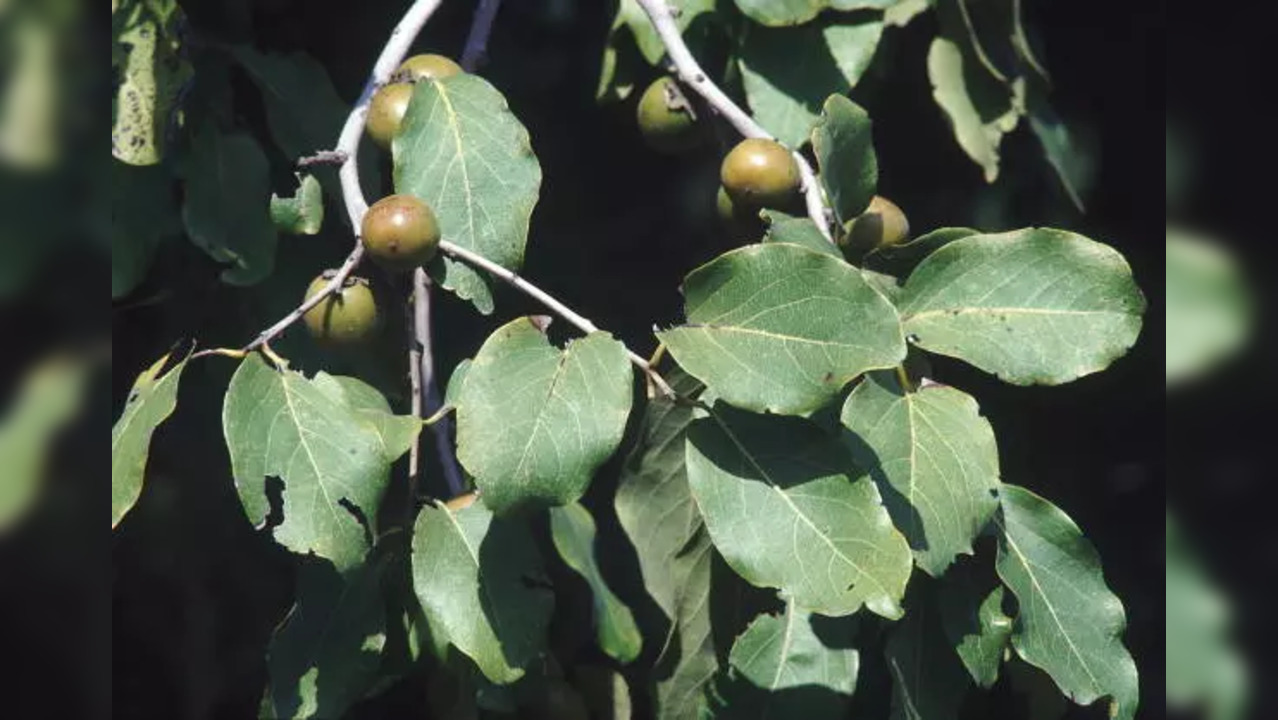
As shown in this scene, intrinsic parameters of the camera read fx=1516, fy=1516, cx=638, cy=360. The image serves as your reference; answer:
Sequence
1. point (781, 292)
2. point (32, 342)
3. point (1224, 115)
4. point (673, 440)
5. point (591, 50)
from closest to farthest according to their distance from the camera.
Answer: point (32, 342) → point (1224, 115) → point (781, 292) → point (673, 440) → point (591, 50)

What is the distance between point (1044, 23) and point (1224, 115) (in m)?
0.89

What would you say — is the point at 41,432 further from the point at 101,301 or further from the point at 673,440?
the point at 673,440

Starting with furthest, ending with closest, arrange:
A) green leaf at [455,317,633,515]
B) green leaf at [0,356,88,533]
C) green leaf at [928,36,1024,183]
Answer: green leaf at [928,36,1024,183] < green leaf at [455,317,633,515] < green leaf at [0,356,88,533]

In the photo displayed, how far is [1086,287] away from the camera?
1281mm

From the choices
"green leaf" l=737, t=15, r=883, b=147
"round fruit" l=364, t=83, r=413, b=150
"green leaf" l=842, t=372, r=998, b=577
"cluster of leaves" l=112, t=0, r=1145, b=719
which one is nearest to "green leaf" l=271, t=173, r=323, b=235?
"cluster of leaves" l=112, t=0, r=1145, b=719

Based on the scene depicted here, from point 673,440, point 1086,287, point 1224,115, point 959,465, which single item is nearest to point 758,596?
point 673,440

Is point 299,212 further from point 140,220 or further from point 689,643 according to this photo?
point 689,643

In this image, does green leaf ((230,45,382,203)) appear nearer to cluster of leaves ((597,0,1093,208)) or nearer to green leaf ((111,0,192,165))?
green leaf ((111,0,192,165))

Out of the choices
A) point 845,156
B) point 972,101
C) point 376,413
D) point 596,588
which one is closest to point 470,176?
point 376,413

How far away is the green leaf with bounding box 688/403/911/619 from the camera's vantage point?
117cm

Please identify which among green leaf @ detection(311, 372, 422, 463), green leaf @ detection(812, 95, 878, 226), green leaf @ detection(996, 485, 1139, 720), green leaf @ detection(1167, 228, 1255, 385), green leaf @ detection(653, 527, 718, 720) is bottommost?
green leaf @ detection(653, 527, 718, 720)

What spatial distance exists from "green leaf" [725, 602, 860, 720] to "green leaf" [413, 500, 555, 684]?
192 millimetres

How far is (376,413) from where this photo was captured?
1292 mm

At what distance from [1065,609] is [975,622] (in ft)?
0.25
